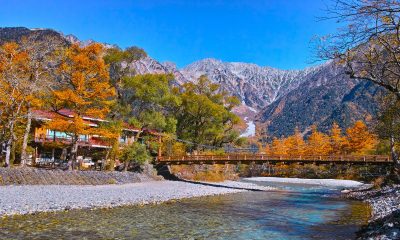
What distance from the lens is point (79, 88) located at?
28188mm

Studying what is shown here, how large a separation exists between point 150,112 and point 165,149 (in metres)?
6.20

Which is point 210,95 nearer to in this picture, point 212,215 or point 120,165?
point 120,165

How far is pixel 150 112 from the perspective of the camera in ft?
133

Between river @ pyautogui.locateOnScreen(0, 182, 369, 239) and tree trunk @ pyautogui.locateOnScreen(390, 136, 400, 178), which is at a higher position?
tree trunk @ pyautogui.locateOnScreen(390, 136, 400, 178)

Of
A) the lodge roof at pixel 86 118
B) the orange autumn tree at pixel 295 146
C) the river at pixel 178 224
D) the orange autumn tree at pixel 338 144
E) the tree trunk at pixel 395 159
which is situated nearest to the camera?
the river at pixel 178 224

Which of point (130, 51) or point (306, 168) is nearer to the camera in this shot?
point (130, 51)

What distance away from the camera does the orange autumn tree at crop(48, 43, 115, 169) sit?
27.9 meters

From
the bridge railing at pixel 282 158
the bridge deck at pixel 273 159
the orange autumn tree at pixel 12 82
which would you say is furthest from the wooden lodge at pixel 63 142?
the orange autumn tree at pixel 12 82

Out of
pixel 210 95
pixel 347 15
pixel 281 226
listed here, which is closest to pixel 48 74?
pixel 281 226

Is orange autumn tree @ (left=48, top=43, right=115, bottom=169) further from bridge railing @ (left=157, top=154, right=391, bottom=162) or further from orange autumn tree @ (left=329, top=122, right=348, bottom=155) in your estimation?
orange autumn tree @ (left=329, top=122, right=348, bottom=155)

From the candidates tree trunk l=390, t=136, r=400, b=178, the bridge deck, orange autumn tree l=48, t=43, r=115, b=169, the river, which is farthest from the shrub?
tree trunk l=390, t=136, r=400, b=178

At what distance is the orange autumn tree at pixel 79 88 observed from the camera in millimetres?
27938

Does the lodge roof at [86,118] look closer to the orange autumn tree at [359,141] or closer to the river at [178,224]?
the river at [178,224]

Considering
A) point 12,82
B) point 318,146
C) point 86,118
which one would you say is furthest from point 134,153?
point 318,146
